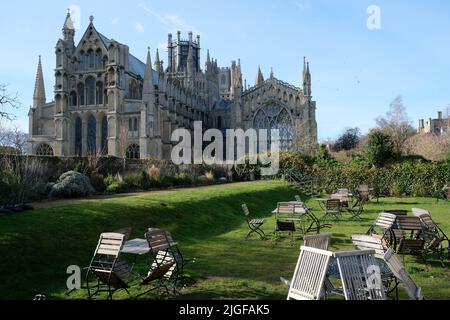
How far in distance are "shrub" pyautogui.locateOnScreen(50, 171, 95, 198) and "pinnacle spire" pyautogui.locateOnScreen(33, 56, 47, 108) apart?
38752 mm

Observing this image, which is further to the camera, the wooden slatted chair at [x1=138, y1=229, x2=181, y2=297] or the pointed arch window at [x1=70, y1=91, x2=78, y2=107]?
the pointed arch window at [x1=70, y1=91, x2=78, y2=107]

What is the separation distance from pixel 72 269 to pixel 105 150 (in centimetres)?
4398

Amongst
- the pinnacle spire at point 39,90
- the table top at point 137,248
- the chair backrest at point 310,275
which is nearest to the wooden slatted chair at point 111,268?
the table top at point 137,248

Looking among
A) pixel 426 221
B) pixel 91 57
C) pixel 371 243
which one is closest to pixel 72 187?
pixel 426 221

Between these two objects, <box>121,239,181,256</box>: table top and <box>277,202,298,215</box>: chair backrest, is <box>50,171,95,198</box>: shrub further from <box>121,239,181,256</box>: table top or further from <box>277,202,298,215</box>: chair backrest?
<box>121,239,181,256</box>: table top

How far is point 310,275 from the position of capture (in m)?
5.96

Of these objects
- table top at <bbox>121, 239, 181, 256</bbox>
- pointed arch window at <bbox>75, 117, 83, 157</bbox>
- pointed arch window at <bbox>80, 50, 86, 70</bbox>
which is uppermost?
pointed arch window at <bbox>80, 50, 86, 70</bbox>

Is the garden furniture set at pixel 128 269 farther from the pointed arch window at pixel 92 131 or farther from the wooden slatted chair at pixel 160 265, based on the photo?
the pointed arch window at pixel 92 131

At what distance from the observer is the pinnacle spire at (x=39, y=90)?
5434cm

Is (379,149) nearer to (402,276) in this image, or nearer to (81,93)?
(402,276)

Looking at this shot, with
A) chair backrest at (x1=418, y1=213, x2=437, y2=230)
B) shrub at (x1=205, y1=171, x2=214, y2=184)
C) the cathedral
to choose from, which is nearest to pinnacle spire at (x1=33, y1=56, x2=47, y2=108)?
the cathedral

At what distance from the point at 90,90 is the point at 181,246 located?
45.5 metres

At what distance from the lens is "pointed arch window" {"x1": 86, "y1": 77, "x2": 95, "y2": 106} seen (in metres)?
53.2

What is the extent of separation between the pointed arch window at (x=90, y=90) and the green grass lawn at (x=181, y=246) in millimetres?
38579
